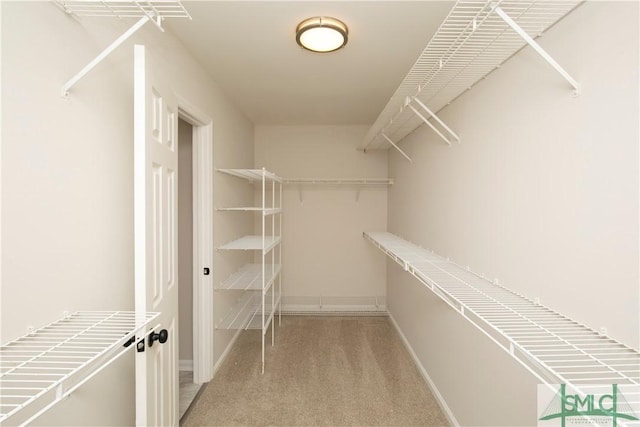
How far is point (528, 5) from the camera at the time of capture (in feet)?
3.50

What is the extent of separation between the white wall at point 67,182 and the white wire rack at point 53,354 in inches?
1.8

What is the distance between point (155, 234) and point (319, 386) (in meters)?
1.75

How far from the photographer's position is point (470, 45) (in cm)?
133

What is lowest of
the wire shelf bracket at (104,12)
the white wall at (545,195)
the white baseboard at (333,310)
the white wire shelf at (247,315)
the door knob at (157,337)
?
the white baseboard at (333,310)

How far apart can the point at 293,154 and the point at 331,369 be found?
8.08ft

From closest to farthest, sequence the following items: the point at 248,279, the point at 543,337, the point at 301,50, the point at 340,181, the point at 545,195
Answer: the point at 543,337, the point at 545,195, the point at 301,50, the point at 248,279, the point at 340,181

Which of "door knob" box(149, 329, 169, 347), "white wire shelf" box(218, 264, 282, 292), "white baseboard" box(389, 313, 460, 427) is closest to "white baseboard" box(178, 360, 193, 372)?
"white wire shelf" box(218, 264, 282, 292)

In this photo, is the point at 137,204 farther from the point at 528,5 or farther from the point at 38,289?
the point at 528,5

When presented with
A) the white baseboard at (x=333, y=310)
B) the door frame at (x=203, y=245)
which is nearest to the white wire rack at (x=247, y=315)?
the door frame at (x=203, y=245)

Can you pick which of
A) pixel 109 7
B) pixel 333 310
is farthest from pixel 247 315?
pixel 109 7

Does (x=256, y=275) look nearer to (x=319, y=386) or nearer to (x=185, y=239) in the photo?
(x=185, y=239)

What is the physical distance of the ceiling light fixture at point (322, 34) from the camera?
1.62 m

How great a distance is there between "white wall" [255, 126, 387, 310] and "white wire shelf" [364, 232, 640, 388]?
234 centimetres

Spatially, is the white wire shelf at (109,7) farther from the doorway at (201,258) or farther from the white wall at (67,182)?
the doorway at (201,258)
